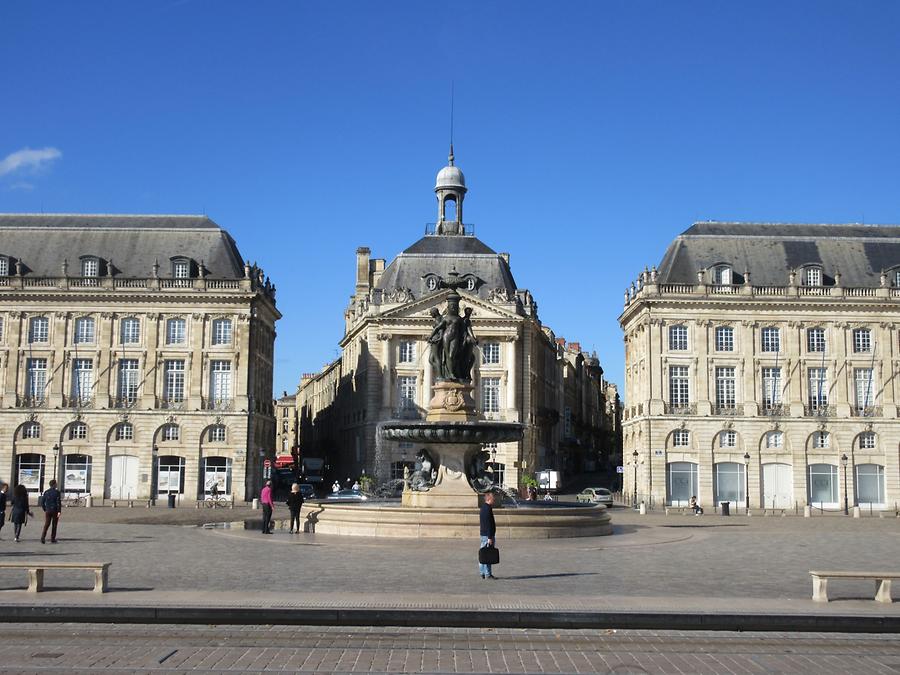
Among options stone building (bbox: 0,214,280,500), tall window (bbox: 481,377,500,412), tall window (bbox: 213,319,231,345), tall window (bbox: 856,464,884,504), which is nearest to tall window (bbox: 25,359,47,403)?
stone building (bbox: 0,214,280,500)

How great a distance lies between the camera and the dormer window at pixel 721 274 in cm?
6750

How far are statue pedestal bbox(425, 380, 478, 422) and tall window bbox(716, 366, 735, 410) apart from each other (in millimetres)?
37871

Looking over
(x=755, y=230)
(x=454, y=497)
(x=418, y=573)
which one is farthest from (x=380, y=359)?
(x=418, y=573)

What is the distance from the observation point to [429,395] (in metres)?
72.7

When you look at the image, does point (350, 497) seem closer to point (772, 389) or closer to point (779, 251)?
point (772, 389)

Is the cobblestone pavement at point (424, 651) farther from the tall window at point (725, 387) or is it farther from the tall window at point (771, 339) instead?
the tall window at point (771, 339)

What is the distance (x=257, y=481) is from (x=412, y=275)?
18.5 meters

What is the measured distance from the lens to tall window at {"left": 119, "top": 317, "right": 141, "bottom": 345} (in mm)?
66375

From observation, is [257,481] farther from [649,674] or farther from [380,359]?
[649,674]

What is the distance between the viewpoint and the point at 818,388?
218 ft

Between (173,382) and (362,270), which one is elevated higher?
(362,270)

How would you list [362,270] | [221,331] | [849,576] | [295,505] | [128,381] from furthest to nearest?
1. [362,270]
2. [221,331]
3. [128,381]
4. [295,505]
5. [849,576]

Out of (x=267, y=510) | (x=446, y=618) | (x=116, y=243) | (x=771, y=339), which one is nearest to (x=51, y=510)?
(x=267, y=510)

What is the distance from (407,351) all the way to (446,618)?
195 feet
